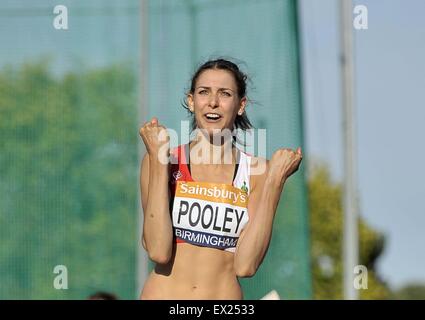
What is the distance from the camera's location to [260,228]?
6.15 meters

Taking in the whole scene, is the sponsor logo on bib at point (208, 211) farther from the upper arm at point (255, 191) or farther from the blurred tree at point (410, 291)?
the blurred tree at point (410, 291)

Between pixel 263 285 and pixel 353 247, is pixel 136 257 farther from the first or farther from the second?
pixel 353 247

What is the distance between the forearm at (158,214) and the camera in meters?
6.08

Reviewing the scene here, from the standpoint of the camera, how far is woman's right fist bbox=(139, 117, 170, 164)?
6098mm

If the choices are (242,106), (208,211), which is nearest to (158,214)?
(208,211)

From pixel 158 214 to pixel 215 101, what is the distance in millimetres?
607

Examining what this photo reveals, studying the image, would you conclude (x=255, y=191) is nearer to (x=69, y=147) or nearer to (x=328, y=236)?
(x=69, y=147)

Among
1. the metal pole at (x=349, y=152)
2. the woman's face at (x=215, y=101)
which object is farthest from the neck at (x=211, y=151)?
the metal pole at (x=349, y=152)

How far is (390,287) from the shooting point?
38906 mm

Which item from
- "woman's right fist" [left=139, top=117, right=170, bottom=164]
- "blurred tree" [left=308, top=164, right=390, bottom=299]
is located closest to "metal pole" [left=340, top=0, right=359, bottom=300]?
"woman's right fist" [left=139, top=117, right=170, bottom=164]

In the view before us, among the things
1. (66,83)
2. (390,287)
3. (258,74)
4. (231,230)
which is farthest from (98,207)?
(390,287)

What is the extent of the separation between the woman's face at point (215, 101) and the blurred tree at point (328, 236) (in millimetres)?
23532

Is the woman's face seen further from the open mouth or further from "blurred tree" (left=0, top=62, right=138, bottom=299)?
"blurred tree" (left=0, top=62, right=138, bottom=299)

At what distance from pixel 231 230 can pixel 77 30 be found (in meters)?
9.17
